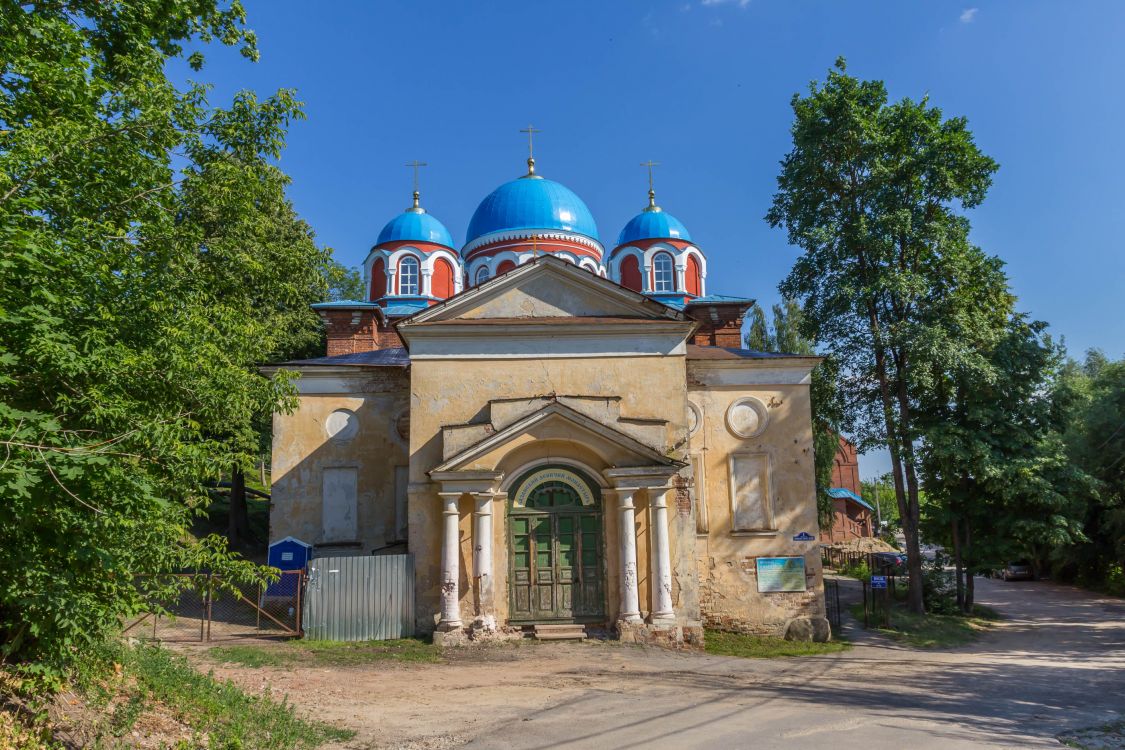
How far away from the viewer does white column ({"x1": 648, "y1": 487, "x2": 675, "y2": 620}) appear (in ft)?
47.3

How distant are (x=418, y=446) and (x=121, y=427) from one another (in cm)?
894

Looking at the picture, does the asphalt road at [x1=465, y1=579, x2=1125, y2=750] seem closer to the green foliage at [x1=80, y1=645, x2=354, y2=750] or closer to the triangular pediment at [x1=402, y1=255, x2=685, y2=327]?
the green foliage at [x1=80, y1=645, x2=354, y2=750]

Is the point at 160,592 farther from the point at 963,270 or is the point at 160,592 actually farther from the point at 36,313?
the point at 963,270

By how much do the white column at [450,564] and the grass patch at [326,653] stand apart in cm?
59

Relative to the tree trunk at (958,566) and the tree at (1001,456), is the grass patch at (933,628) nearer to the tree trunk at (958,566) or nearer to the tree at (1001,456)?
the tree trunk at (958,566)

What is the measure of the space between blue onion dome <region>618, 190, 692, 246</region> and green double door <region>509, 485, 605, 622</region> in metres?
16.3

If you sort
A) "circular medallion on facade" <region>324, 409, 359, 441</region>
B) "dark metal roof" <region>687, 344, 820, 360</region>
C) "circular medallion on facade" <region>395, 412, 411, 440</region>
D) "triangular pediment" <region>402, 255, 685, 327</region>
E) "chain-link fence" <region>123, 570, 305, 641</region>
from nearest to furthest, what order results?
"chain-link fence" <region>123, 570, 305, 641</region> < "triangular pediment" <region>402, 255, 685, 327</region> < "dark metal roof" <region>687, 344, 820, 360</region> < "circular medallion on facade" <region>395, 412, 411, 440</region> < "circular medallion on facade" <region>324, 409, 359, 441</region>

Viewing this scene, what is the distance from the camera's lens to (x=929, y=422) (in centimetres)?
1962

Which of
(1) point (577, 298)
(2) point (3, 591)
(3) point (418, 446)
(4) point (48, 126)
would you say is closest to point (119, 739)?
(2) point (3, 591)

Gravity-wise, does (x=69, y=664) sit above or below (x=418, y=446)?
below

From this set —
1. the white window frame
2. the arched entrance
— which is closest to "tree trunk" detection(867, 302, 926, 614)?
the arched entrance

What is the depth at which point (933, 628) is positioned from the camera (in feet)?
58.4

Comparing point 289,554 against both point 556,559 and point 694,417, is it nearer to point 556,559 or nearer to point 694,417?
point 556,559

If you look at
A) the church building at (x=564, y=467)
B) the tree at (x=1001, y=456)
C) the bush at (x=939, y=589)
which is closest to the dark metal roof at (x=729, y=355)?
the church building at (x=564, y=467)
